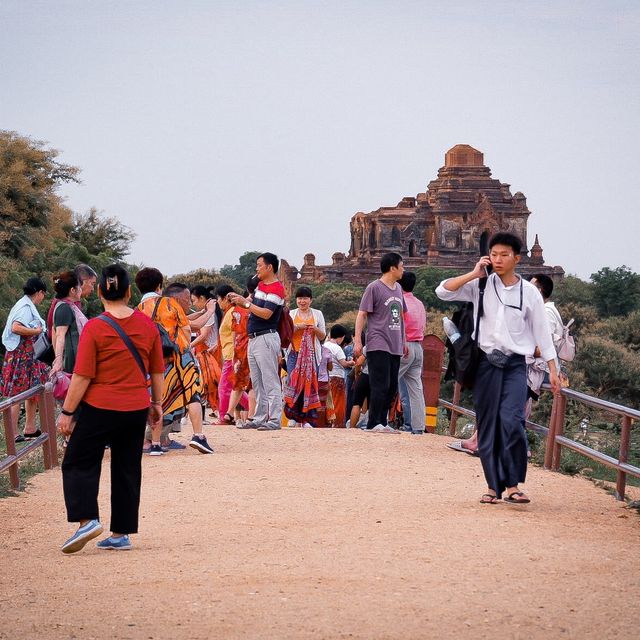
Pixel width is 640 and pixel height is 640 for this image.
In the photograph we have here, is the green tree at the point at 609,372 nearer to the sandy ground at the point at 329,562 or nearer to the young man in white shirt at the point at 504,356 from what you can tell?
the sandy ground at the point at 329,562

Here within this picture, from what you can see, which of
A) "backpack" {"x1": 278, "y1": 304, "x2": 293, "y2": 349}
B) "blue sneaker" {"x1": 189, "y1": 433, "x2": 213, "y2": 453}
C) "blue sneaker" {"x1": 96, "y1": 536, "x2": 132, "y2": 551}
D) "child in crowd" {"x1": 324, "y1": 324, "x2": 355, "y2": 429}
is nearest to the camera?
"blue sneaker" {"x1": 96, "y1": 536, "x2": 132, "y2": 551}

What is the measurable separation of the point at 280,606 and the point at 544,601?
3.78 feet

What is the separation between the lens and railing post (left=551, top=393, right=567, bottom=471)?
11.5 metres

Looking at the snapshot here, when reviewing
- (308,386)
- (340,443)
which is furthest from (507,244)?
(308,386)

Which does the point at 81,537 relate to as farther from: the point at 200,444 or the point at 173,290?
the point at 173,290

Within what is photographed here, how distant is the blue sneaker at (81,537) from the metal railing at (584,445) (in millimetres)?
3510

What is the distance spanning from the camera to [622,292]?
81.1 metres

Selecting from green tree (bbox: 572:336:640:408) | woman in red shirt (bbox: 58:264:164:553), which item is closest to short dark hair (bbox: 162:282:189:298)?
woman in red shirt (bbox: 58:264:164:553)

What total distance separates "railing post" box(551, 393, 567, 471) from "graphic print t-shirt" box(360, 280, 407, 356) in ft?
8.82

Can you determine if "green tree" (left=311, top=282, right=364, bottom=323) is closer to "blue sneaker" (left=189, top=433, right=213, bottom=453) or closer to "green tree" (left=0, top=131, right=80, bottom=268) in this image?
"green tree" (left=0, top=131, right=80, bottom=268)

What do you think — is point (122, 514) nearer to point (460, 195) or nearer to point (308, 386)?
point (308, 386)

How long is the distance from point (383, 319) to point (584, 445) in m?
3.47

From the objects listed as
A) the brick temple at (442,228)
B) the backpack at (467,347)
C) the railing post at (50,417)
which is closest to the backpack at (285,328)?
the railing post at (50,417)

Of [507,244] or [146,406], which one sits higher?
[507,244]
